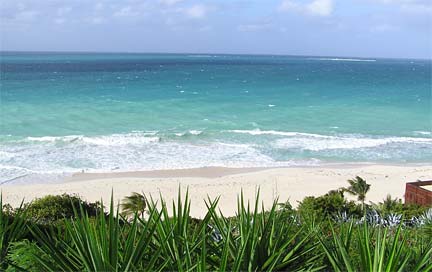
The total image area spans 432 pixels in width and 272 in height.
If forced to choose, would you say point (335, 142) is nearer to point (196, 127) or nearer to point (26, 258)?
point (196, 127)

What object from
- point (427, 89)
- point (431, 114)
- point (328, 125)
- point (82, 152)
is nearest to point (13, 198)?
point (82, 152)

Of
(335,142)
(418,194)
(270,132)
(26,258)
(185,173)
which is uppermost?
(26,258)

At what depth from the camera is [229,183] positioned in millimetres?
20984

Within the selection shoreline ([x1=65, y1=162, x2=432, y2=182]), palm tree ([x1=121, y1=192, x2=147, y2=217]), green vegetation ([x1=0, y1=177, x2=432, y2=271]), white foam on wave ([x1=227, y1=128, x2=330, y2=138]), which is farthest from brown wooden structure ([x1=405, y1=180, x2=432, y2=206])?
white foam on wave ([x1=227, y1=128, x2=330, y2=138])

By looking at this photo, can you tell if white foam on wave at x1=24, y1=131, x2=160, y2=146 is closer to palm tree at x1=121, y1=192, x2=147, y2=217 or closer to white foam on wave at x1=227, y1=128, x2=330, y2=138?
white foam on wave at x1=227, y1=128, x2=330, y2=138

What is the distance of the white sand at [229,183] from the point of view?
19188mm

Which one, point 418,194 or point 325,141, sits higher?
point 418,194

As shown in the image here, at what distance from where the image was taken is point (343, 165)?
24.6 meters

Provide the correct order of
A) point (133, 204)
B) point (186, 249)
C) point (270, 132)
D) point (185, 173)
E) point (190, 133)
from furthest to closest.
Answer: point (270, 132) < point (190, 133) < point (185, 173) < point (133, 204) < point (186, 249)

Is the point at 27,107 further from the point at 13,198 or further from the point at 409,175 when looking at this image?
the point at 409,175

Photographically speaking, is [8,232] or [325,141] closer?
[8,232]

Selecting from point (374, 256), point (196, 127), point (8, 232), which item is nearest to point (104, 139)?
point (196, 127)

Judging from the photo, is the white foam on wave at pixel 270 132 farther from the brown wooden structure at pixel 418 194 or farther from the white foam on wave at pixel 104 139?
the brown wooden structure at pixel 418 194

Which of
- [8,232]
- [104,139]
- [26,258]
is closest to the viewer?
[26,258]
